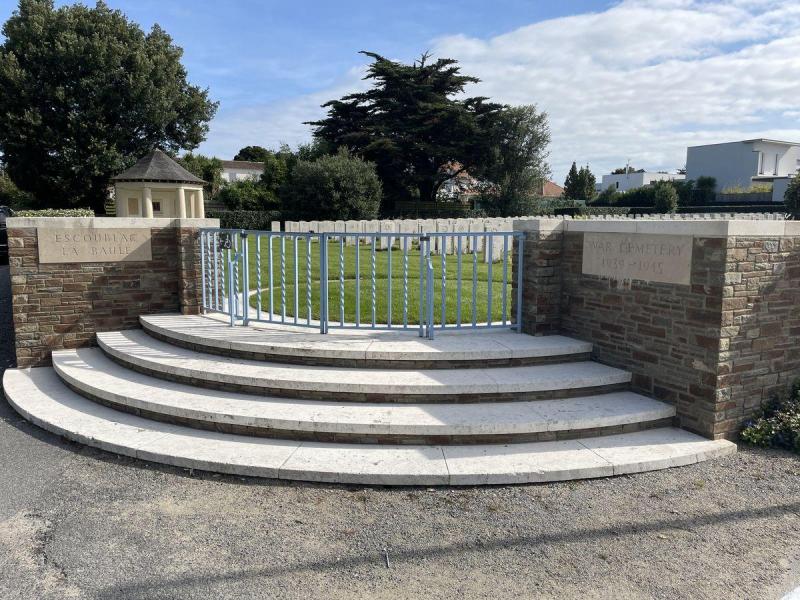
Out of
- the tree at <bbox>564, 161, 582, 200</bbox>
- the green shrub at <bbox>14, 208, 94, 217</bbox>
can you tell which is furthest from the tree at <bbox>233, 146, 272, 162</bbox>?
the green shrub at <bbox>14, 208, 94, 217</bbox>

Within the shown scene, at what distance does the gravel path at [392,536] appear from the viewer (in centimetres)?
302

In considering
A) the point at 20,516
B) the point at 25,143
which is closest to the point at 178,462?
the point at 20,516

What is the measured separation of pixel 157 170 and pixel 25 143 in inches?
336

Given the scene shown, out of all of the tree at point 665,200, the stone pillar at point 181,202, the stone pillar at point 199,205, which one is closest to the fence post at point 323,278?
the stone pillar at point 181,202

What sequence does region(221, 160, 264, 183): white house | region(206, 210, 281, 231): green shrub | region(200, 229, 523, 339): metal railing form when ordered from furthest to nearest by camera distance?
region(221, 160, 264, 183): white house < region(206, 210, 281, 231): green shrub < region(200, 229, 523, 339): metal railing

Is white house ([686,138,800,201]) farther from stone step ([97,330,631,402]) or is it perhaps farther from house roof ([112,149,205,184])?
stone step ([97,330,631,402])

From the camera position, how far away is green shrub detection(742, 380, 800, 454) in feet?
15.7

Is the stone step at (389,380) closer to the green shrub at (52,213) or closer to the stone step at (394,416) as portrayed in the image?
the stone step at (394,416)

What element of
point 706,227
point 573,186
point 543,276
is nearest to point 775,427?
point 706,227

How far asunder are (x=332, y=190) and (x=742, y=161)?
50918 millimetres

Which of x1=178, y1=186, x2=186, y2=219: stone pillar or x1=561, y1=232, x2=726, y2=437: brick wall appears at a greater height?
x1=178, y1=186, x2=186, y2=219: stone pillar

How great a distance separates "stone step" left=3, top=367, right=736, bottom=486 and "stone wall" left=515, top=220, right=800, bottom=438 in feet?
1.33

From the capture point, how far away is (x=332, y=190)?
29391 millimetres

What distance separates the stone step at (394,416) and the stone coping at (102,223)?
2657 mm
